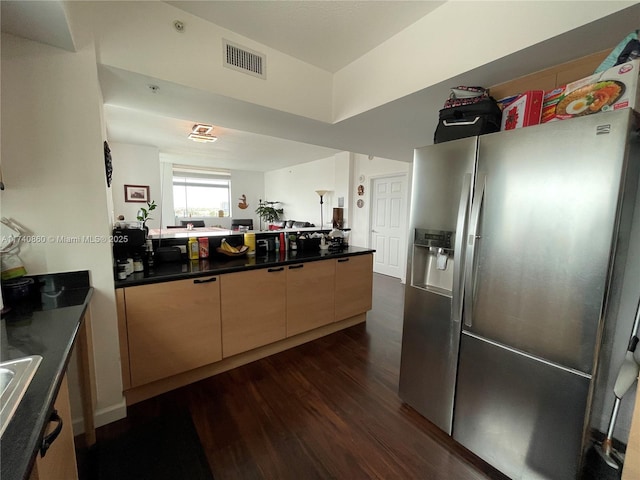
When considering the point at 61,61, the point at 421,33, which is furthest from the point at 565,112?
the point at 61,61

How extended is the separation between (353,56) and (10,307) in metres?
2.64

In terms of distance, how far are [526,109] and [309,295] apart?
6.66 ft

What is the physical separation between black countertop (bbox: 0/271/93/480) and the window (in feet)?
21.0

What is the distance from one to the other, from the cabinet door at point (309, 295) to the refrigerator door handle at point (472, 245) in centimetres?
138

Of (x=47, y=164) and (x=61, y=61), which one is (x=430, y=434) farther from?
(x=61, y=61)

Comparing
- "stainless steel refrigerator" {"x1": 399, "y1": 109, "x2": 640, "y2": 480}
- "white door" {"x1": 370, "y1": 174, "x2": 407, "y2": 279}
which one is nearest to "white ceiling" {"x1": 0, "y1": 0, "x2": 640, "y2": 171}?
"stainless steel refrigerator" {"x1": 399, "y1": 109, "x2": 640, "y2": 480}

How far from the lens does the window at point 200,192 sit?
736 centimetres

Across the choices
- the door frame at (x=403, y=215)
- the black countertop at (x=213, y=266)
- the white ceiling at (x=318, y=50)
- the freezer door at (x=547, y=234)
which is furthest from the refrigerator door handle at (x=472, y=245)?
the door frame at (x=403, y=215)

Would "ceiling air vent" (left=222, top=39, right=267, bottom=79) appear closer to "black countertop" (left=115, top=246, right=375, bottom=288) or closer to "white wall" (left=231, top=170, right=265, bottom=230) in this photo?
"black countertop" (left=115, top=246, right=375, bottom=288)

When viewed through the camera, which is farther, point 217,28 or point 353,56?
point 353,56

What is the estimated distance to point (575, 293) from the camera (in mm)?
1087

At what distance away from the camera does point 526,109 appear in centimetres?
134

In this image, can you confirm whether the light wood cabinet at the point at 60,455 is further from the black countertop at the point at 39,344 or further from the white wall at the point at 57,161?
the white wall at the point at 57,161

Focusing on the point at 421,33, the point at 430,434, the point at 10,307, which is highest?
the point at 421,33
